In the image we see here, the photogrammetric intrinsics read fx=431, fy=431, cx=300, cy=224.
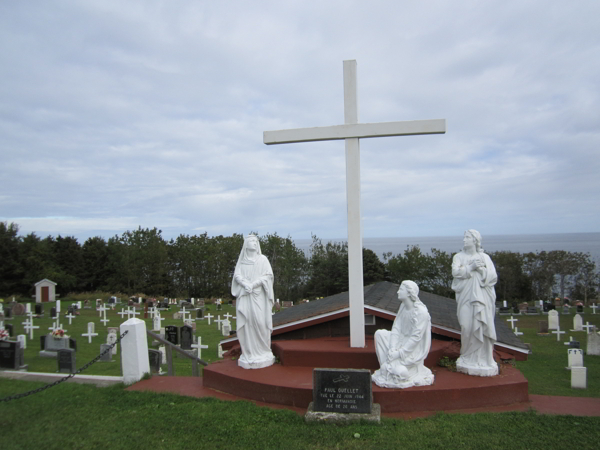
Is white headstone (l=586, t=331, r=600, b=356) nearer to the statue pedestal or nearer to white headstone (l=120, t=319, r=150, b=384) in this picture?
the statue pedestal

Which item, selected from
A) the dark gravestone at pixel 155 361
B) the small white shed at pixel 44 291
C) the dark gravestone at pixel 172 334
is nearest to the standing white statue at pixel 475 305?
the dark gravestone at pixel 155 361

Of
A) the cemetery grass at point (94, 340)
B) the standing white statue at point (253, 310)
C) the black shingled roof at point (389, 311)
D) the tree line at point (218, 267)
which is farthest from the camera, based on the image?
the tree line at point (218, 267)

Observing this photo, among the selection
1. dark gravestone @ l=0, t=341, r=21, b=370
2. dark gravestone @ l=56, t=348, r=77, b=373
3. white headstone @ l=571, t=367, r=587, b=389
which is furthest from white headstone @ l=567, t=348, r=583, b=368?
dark gravestone @ l=0, t=341, r=21, b=370

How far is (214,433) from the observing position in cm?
564

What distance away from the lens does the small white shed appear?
32.1m

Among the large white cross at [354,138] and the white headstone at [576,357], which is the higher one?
the large white cross at [354,138]

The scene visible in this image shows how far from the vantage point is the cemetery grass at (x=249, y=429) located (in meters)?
5.14

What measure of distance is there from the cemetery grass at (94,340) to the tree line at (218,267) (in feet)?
29.5

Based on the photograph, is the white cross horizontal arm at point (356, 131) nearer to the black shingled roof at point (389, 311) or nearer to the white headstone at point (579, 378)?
the black shingled roof at point (389, 311)

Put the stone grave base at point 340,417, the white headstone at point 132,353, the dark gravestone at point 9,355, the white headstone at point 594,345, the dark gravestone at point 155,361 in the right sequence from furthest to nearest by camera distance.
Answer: the white headstone at point 594,345 → the dark gravestone at point 9,355 → the dark gravestone at point 155,361 → the white headstone at point 132,353 → the stone grave base at point 340,417

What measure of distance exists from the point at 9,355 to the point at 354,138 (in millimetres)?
11716

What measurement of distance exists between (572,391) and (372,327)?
4.78m

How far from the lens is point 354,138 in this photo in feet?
25.9

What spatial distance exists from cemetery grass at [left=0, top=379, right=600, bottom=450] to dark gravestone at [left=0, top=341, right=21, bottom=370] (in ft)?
21.5
